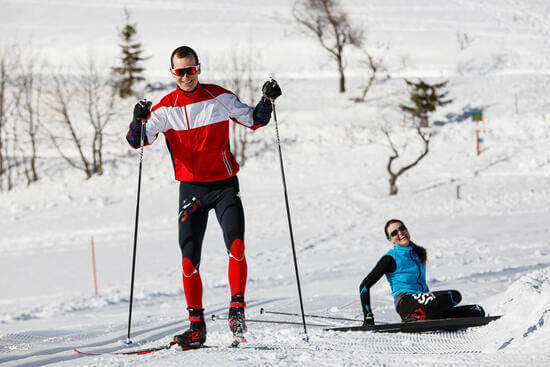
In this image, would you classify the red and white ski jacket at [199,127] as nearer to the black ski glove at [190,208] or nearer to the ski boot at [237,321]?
the black ski glove at [190,208]

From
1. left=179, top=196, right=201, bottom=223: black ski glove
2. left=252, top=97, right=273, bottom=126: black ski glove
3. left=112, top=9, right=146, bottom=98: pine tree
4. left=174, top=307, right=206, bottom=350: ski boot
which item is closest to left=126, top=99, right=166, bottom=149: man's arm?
left=179, top=196, right=201, bottom=223: black ski glove

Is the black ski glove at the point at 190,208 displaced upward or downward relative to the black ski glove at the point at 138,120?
downward

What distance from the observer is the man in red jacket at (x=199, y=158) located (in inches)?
163

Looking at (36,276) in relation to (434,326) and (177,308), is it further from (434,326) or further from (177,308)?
(434,326)

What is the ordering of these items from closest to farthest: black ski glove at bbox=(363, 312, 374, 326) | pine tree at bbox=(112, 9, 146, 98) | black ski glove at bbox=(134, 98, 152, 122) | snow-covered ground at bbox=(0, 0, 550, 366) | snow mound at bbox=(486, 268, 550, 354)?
snow mound at bbox=(486, 268, 550, 354)
black ski glove at bbox=(134, 98, 152, 122)
snow-covered ground at bbox=(0, 0, 550, 366)
black ski glove at bbox=(363, 312, 374, 326)
pine tree at bbox=(112, 9, 146, 98)

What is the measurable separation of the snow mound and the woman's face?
0.96 metres

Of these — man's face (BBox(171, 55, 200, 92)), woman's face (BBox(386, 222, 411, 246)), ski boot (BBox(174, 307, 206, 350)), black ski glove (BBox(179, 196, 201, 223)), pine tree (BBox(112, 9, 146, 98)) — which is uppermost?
pine tree (BBox(112, 9, 146, 98))

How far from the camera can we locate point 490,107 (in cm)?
2752

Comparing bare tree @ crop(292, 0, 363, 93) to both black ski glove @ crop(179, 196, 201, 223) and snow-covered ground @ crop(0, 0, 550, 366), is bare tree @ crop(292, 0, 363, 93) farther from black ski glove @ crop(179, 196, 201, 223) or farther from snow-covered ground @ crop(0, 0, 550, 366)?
black ski glove @ crop(179, 196, 201, 223)

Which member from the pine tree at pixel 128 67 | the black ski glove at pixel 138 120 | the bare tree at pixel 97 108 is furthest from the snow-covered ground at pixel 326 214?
the black ski glove at pixel 138 120

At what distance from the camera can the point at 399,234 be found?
4.98 meters

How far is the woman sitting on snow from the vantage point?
4.82 metres

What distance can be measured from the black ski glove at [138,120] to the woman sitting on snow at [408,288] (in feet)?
7.35

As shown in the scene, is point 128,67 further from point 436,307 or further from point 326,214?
point 436,307
